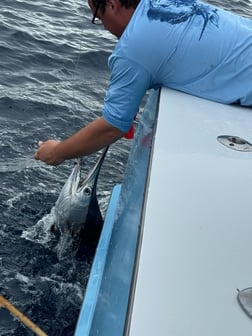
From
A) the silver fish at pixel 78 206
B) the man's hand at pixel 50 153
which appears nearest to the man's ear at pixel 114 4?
the man's hand at pixel 50 153

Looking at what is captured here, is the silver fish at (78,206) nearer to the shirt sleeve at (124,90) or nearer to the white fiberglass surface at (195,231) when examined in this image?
the shirt sleeve at (124,90)

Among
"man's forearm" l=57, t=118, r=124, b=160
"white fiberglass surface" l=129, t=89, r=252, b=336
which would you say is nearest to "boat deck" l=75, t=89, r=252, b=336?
"white fiberglass surface" l=129, t=89, r=252, b=336

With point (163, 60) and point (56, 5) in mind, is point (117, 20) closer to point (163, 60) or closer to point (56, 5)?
point (163, 60)

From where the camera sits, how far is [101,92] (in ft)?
20.8

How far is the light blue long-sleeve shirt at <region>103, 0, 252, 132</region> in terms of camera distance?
2.53m

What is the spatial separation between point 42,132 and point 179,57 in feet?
9.60

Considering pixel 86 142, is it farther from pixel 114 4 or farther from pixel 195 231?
pixel 195 231

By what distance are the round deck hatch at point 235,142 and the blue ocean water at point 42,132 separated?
156 centimetres

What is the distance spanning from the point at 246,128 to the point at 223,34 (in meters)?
0.44

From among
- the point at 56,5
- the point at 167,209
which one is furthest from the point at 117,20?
the point at 56,5

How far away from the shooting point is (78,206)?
3.53 metres

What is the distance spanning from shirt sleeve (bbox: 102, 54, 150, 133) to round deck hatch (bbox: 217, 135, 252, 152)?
0.42 m

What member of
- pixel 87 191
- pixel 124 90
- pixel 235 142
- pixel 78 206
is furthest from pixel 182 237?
pixel 78 206

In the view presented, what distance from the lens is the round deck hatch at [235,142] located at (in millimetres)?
2410
